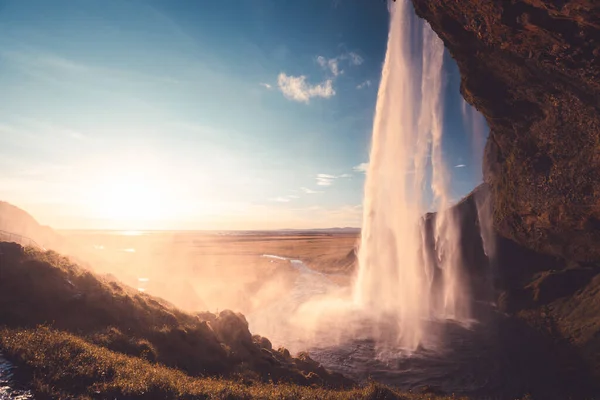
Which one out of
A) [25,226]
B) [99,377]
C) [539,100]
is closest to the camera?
[99,377]

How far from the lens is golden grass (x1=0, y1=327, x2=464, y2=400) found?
9617 mm

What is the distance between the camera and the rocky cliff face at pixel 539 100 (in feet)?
53.6

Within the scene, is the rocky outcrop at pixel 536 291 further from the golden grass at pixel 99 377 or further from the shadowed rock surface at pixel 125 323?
the golden grass at pixel 99 377

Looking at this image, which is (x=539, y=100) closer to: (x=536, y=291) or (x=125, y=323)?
(x=536, y=291)

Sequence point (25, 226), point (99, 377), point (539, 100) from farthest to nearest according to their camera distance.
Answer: point (25, 226) → point (539, 100) → point (99, 377)

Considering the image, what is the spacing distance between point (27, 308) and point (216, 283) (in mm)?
38046

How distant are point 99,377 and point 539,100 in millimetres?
32992

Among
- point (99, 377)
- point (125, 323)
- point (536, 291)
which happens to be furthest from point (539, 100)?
point (125, 323)

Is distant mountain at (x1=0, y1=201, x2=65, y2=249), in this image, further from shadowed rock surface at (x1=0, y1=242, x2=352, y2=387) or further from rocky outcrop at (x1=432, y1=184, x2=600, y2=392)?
rocky outcrop at (x1=432, y1=184, x2=600, y2=392)

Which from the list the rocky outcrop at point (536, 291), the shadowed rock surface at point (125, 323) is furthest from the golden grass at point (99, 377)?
the rocky outcrop at point (536, 291)

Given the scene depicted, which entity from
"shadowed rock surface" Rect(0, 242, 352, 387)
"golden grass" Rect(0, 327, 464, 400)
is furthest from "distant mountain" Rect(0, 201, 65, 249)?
"golden grass" Rect(0, 327, 464, 400)

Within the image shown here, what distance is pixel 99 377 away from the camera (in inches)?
404

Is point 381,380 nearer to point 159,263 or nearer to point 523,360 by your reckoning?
point 523,360

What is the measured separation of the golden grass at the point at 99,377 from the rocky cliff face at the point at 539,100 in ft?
66.2
